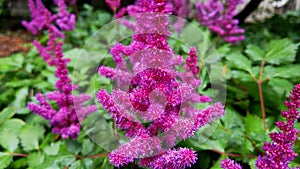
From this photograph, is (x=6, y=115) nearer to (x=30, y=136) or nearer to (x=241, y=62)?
(x=30, y=136)

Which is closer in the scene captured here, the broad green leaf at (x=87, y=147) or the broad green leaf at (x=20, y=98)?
the broad green leaf at (x=87, y=147)

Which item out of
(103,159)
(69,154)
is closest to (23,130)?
(69,154)

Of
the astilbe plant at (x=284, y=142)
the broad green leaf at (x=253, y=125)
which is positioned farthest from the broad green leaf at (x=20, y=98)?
the astilbe plant at (x=284, y=142)

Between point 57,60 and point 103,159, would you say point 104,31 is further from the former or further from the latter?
point 103,159

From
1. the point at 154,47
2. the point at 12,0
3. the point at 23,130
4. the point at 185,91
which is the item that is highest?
the point at 154,47

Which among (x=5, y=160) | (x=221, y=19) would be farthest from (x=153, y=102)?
(x=221, y=19)

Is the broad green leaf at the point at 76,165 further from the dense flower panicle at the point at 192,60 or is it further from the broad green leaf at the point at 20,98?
the broad green leaf at the point at 20,98

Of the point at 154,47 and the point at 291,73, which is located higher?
the point at 154,47

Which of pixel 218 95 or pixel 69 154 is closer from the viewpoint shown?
pixel 69 154
